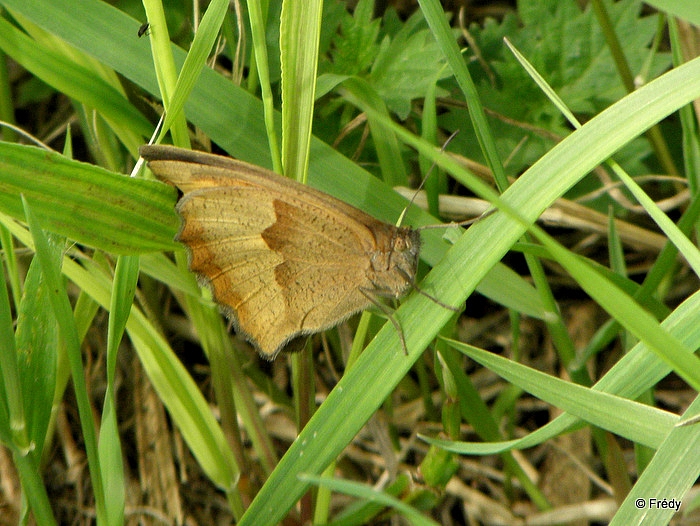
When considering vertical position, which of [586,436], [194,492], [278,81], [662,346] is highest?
[278,81]

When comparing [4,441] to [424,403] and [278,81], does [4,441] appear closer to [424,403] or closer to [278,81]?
[278,81]

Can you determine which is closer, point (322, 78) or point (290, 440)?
point (322, 78)

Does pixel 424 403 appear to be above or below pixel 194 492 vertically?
above

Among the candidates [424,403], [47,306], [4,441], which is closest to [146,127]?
[47,306]

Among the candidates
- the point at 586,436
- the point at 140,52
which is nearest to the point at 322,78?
the point at 140,52

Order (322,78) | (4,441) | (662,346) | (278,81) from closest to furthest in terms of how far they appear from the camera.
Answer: (662,346), (4,441), (322,78), (278,81)

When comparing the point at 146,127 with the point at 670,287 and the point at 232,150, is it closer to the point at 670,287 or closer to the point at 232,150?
the point at 232,150

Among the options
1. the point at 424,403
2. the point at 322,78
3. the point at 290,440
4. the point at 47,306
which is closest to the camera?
the point at 47,306
